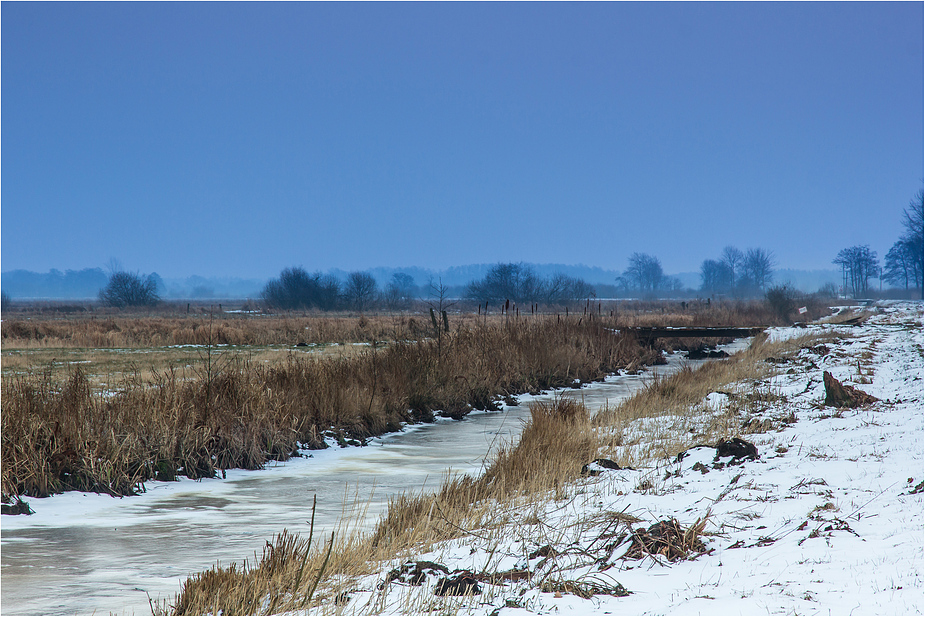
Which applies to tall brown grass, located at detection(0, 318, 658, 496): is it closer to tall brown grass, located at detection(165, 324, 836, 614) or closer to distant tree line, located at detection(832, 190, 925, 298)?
tall brown grass, located at detection(165, 324, 836, 614)

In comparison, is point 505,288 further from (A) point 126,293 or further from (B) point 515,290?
(A) point 126,293

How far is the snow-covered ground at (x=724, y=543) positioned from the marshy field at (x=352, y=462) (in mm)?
40

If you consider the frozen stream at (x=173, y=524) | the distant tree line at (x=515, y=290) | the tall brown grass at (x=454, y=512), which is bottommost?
the frozen stream at (x=173, y=524)

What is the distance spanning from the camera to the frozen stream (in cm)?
457

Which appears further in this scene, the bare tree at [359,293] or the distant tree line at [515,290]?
the distant tree line at [515,290]

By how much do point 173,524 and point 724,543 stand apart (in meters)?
4.51

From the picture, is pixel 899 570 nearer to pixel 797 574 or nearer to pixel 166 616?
pixel 797 574

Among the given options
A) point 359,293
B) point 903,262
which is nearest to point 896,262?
point 903,262

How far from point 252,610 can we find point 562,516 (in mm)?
2544

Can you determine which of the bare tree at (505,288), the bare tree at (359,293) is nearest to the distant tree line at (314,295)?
the bare tree at (359,293)

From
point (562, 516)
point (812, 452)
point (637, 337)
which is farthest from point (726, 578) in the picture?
point (637, 337)

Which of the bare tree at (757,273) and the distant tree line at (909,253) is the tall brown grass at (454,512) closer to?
the distant tree line at (909,253)

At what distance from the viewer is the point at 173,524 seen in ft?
20.4

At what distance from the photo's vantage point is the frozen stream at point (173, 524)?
4.57 metres
